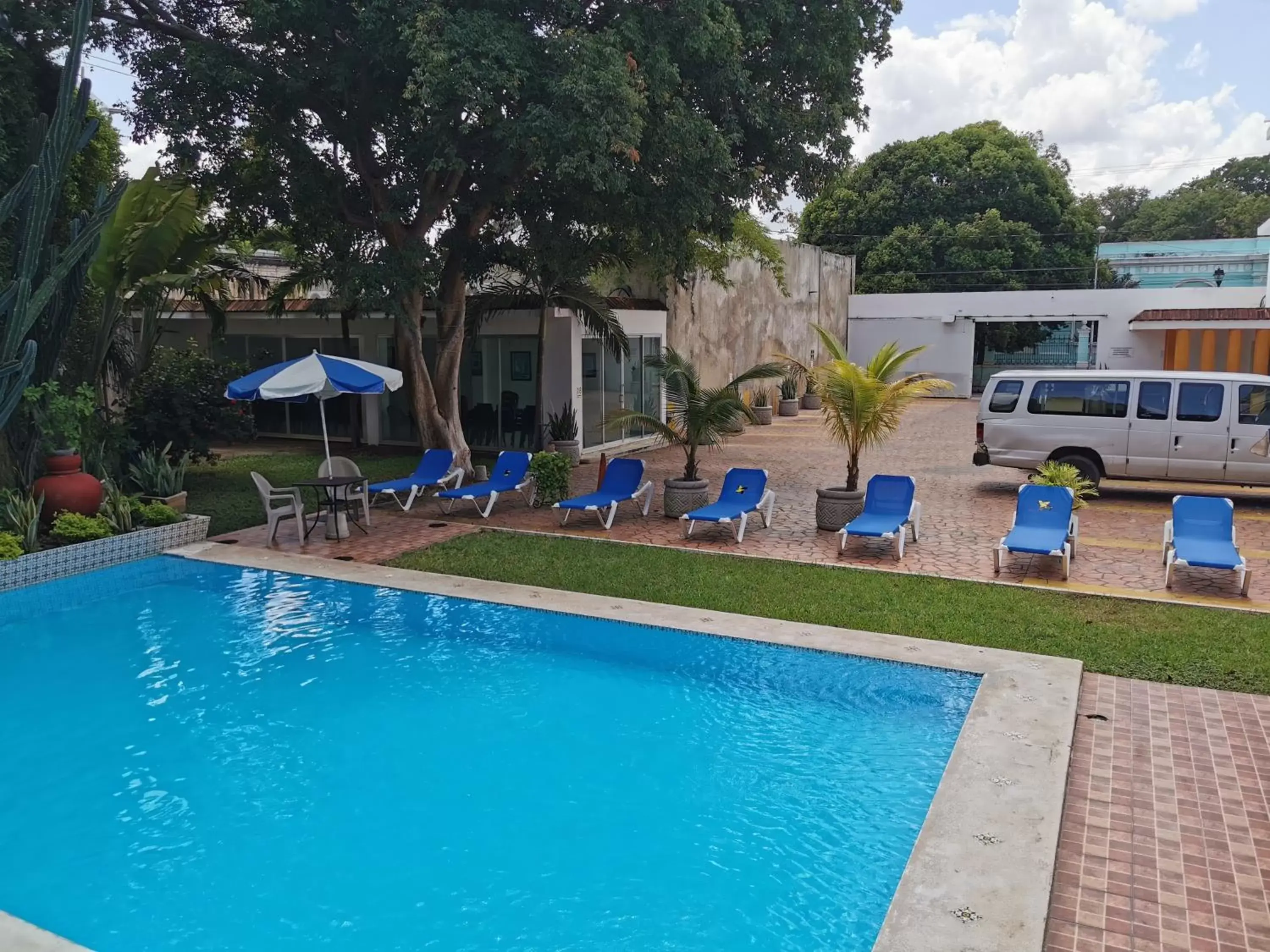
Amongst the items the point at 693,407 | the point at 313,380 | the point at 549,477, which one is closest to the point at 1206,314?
the point at 693,407

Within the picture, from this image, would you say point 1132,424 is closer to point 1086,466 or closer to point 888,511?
point 1086,466

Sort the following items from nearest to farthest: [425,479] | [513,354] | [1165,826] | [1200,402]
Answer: [1165,826] → [1200,402] → [425,479] → [513,354]

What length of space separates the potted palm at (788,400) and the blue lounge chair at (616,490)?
1669 centimetres

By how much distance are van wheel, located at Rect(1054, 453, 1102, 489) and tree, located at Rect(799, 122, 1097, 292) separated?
1131 inches

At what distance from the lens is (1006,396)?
15445mm

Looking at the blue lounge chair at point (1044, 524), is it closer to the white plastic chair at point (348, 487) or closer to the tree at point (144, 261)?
the white plastic chair at point (348, 487)

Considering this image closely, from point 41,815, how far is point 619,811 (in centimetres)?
366

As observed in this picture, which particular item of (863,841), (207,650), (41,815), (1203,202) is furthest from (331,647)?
(1203,202)

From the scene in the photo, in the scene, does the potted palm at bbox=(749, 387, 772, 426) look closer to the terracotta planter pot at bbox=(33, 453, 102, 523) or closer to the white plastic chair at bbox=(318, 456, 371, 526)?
the white plastic chair at bbox=(318, 456, 371, 526)

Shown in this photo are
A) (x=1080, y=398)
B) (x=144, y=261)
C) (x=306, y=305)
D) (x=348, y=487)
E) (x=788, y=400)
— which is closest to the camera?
(x=144, y=261)

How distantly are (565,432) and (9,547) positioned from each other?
1045 cm

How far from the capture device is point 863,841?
18.4 feet

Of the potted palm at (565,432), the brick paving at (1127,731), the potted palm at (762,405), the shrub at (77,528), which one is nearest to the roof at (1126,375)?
the brick paving at (1127,731)

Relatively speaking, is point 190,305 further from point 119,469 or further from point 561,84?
point 561,84
